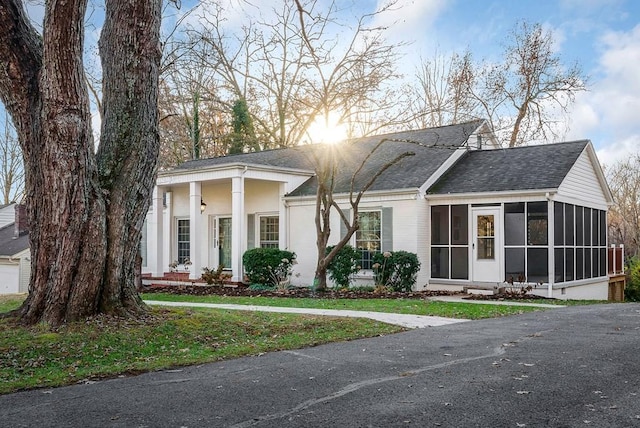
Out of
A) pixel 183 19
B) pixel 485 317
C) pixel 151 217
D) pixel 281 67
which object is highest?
pixel 281 67

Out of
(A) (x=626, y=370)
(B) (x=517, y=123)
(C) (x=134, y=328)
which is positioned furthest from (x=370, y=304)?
(B) (x=517, y=123)

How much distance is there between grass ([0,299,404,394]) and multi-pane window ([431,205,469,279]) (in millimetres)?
7939

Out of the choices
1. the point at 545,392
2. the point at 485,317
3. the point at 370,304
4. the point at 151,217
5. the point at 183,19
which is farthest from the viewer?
the point at 151,217

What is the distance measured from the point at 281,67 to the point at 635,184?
19.4 metres

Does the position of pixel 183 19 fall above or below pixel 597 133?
above

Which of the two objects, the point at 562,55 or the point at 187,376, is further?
the point at 562,55

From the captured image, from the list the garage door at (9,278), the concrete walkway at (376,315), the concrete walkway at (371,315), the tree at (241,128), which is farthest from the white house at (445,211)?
the garage door at (9,278)

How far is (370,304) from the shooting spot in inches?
538

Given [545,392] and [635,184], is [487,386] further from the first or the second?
[635,184]

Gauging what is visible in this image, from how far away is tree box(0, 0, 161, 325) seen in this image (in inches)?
343

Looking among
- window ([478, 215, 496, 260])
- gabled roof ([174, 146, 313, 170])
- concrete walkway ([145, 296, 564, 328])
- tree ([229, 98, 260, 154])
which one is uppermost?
tree ([229, 98, 260, 154])

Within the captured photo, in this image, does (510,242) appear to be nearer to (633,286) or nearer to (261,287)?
(261,287)

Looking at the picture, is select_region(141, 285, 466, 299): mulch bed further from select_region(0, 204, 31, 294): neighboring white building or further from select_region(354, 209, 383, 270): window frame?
select_region(0, 204, 31, 294): neighboring white building

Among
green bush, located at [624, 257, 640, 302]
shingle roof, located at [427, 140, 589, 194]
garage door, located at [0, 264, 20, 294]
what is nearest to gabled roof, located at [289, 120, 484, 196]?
shingle roof, located at [427, 140, 589, 194]
